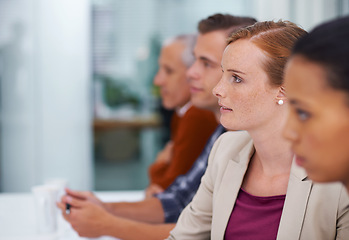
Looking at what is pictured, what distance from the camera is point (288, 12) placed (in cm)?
420

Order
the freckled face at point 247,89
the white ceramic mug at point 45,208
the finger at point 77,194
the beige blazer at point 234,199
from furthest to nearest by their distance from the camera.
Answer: the finger at point 77,194
the white ceramic mug at point 45,208
the freckled face at point 247,89
the beige blazer at point 234,199

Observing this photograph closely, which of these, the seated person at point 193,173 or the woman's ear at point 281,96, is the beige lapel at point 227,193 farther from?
the seated person at point 193,173

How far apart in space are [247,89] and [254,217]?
35 centimetres

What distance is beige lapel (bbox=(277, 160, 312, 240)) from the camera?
1074mm

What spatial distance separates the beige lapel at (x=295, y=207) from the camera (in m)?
1.07

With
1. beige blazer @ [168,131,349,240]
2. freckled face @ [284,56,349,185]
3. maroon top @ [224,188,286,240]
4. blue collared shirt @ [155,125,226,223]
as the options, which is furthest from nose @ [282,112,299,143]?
blue collared shirt @ [155,125,226,223]

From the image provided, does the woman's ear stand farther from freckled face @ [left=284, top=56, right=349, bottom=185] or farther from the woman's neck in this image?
freckled face @ [left=284, top=56, right=349, bottom=185]

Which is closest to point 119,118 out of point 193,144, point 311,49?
point 193,144

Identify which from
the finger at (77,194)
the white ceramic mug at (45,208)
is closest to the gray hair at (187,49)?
the finger at (77,194)

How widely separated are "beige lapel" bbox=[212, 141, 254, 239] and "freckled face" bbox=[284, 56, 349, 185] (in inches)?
22.3

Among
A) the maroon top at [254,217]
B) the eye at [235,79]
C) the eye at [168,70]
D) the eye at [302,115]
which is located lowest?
the maroon top at [254,217]

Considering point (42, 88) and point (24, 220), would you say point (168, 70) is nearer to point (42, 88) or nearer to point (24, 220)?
point (24, 220)

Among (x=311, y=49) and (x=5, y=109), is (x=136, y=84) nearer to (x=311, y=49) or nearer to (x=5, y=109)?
(x=5, y=109)

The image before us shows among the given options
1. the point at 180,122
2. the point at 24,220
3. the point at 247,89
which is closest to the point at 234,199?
the point at 247,89
